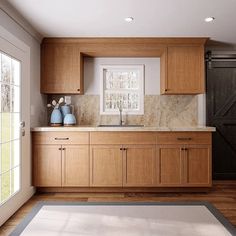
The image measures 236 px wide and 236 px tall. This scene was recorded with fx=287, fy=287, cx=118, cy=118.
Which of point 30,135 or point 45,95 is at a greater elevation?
point 45,95

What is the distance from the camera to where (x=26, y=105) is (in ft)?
11.7

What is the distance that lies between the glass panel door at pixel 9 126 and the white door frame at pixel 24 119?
0.07 meters

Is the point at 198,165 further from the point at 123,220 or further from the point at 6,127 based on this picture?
the point at 6,127

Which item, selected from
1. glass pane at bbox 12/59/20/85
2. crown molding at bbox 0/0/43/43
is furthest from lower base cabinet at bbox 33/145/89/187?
crown molding at bbox 0/0/43/43

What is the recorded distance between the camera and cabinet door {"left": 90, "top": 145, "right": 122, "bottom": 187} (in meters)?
3.85

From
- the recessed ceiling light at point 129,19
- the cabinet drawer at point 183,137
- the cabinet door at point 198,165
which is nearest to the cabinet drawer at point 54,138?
the cabinet drawer at point 183,137

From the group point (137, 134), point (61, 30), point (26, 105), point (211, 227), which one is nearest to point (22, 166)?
point (26, 105)

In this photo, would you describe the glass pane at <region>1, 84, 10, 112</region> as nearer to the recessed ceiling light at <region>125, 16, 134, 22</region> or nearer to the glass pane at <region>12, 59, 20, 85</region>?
the glass pane at <region>12, 59, 20, 85</region>

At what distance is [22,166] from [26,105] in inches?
29.4

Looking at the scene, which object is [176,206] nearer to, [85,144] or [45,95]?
[85,144]

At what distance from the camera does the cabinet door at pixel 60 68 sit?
13.6ft

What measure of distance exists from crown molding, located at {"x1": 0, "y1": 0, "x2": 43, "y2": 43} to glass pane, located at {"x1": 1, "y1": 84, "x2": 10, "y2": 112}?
0.75m

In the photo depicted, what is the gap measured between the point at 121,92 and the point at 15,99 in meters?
1.79

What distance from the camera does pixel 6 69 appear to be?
3.00m
